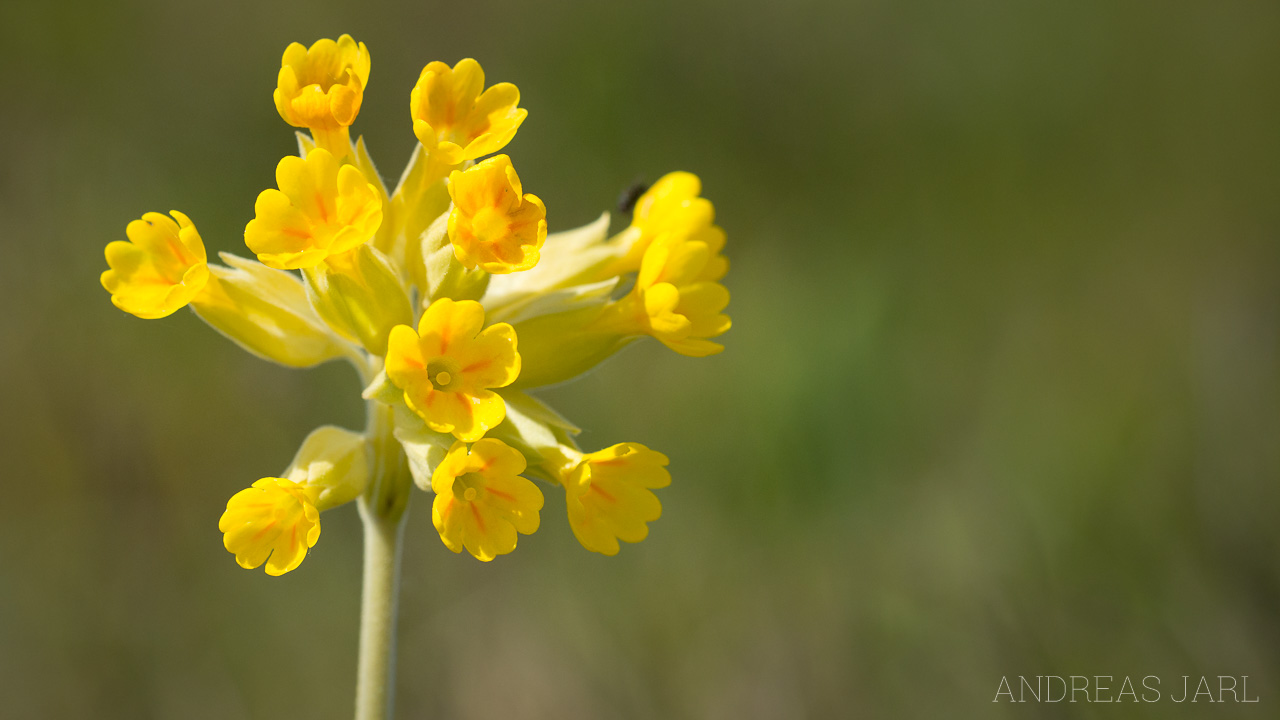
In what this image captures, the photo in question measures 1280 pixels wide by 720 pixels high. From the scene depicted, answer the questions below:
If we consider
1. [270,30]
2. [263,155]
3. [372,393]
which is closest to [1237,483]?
[372,393]

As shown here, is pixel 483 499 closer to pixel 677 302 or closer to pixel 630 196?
pixel 677 302

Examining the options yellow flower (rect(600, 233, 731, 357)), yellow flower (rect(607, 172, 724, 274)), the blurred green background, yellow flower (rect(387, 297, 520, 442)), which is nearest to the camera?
yellow flower (rect(387, 297, 520, 442))

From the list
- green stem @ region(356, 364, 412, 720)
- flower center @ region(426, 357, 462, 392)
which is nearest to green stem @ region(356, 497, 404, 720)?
green stem @ region(356, 364, 412, 720)

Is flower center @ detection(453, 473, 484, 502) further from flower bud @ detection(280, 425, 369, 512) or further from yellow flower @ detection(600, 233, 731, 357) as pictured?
yellow flower @ detection(600, 233, 731, 357)

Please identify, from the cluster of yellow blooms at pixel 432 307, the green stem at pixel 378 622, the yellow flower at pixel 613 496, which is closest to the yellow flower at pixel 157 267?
the cluster of yellow blooms at pixel 432 307

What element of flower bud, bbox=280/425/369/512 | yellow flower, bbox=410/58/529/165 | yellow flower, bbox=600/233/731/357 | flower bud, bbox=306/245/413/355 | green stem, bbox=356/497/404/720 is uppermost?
yellow flower, bbox=410/58/529/165

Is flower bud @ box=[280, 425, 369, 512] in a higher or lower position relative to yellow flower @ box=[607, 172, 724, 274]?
lower

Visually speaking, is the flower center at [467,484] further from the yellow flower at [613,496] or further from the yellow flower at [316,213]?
the yellow flower at [316,213]
